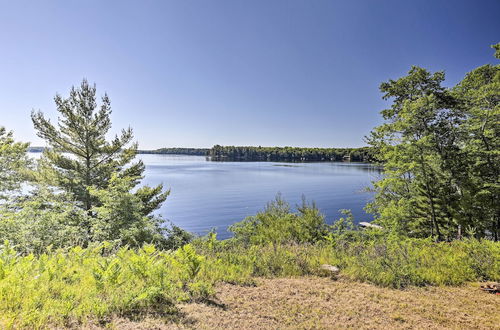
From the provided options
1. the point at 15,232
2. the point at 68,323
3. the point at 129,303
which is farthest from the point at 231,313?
the point at 15,232

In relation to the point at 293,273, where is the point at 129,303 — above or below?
above

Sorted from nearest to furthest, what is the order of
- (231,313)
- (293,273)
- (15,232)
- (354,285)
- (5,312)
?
(5,312) < (231,313) < (354,285) < (293,273) < (15,232)

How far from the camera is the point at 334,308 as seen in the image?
369 centimetres

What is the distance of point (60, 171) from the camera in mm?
15328

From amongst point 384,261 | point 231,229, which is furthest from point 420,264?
point 231,229

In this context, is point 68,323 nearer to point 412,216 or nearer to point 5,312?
point 5,312

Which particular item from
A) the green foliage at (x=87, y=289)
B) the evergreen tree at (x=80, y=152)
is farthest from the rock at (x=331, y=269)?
the evergreen tree at (x=80, y=152)

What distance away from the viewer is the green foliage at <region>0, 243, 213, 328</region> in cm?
278

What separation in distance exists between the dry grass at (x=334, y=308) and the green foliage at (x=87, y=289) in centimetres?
30

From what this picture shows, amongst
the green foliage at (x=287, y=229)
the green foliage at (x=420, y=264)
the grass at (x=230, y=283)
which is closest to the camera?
the grass at (x=230, y=283)

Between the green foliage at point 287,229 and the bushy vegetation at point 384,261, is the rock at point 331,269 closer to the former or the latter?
the bushy vegetation at point 384,261

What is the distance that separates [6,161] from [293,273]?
19.3 metres

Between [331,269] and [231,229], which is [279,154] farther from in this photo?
[331,269]

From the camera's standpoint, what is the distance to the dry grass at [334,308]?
3217mm
